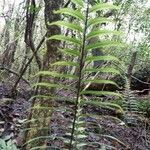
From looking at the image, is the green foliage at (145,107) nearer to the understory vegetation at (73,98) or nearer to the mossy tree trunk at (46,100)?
the understory vegetation at (73,98)

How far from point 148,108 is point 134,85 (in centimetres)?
227

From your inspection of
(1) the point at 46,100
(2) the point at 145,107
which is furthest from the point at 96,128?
(1) the point at 46,100

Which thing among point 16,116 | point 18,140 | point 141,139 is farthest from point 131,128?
point 18,140

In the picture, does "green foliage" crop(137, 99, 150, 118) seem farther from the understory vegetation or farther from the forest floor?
the forest floor

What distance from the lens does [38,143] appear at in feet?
10.1

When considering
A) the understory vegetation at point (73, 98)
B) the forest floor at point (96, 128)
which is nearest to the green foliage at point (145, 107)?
the understory vegetation at point (73, 98)

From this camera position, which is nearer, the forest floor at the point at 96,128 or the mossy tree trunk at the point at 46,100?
the mossy tree trunk at the point at 46,100

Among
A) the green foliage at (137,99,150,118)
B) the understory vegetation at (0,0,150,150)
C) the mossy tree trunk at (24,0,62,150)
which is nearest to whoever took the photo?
the understory vegetation at (0,0,150,150)

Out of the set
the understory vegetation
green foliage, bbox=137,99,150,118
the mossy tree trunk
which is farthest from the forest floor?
the mossy tree trunk

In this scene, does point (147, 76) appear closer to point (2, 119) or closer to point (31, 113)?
point (2, 119)

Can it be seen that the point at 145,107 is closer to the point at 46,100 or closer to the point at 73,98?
the point at 73,98

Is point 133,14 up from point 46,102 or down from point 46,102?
up

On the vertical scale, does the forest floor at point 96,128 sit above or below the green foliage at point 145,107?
below

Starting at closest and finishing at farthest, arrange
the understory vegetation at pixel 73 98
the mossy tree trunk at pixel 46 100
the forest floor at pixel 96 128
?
the understory vegetation at pixel 73 98 → the mossy tree trunk at pixel 46 100 → the forest floor at pixel 96 128
